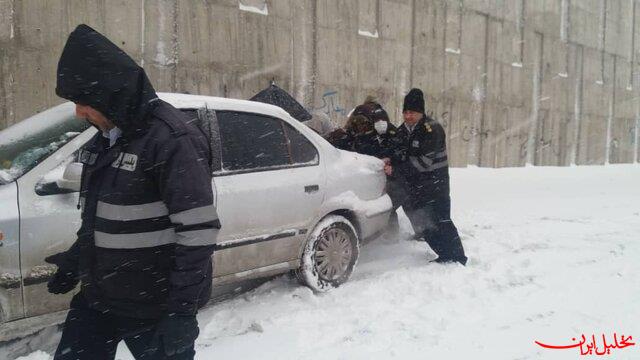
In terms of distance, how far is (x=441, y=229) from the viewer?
5043 millimetres

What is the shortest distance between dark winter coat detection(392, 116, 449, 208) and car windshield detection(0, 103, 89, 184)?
323cm

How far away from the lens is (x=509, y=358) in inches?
119

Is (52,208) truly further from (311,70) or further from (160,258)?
(311,70)

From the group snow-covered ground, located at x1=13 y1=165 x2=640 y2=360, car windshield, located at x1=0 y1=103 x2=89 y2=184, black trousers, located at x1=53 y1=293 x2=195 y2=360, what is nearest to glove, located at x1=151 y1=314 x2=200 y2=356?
black trousers, located at x1=53 y1=293 x2=195 y2=360

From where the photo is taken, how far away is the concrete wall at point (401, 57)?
6.45 m

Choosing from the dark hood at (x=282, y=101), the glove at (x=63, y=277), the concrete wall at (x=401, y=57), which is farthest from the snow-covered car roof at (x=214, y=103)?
the concrete wall at (x=401, y=57)

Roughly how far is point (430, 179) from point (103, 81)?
3.94 m

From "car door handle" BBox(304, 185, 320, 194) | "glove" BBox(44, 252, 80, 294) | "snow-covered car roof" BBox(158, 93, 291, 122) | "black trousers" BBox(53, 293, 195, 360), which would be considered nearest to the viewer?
"black trousers" BBox(53, 293, 195, 360)

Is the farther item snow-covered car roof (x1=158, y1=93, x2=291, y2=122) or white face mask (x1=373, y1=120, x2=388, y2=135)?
white face mask (x1=373, y1=120, x2=388, y2=135)

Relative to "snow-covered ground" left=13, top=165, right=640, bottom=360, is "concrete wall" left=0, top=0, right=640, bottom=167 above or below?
above

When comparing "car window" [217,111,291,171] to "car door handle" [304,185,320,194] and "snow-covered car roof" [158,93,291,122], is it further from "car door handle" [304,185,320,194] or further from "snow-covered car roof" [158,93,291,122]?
"car door handle" [304,185,320,194]

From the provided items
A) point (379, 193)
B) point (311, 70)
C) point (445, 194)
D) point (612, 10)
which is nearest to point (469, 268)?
point (445, 194)

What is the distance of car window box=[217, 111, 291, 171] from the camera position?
363 cm

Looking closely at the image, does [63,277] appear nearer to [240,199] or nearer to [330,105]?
[240,199]
